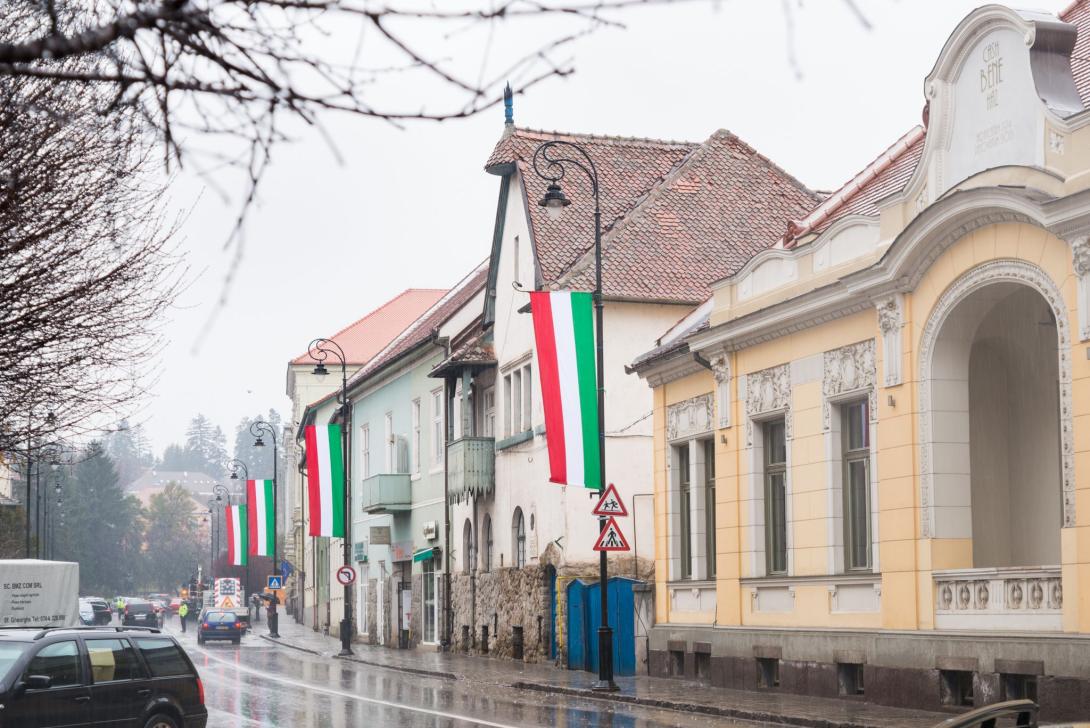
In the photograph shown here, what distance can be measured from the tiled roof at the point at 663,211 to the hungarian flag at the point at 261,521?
72.7 ft

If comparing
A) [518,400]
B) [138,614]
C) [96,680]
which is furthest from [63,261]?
[138,614]

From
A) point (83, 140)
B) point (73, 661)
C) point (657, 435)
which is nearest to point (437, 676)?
point (657, 435)

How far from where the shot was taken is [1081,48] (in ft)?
75.6

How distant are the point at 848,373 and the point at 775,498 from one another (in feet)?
11.9

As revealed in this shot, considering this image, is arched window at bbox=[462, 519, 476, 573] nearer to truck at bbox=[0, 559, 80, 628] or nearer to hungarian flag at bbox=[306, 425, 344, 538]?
hungarian flag at bbox=[306, 425, 344, 538]

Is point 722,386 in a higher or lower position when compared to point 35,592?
higher

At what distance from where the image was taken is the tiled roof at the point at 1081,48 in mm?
21156

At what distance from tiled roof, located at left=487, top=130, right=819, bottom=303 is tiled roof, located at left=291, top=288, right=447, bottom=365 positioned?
141ft

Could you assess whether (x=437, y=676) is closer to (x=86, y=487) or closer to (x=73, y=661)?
(x=73, y=661)

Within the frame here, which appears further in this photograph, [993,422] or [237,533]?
[237,533]

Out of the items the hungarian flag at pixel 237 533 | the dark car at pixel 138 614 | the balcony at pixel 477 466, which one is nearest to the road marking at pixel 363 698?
the balcony at pixel 477 466

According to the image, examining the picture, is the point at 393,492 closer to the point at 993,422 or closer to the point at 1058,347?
the point at 993,422

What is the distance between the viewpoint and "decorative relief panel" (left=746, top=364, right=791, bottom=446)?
86.4ft

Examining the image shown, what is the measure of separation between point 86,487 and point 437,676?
424 feet
